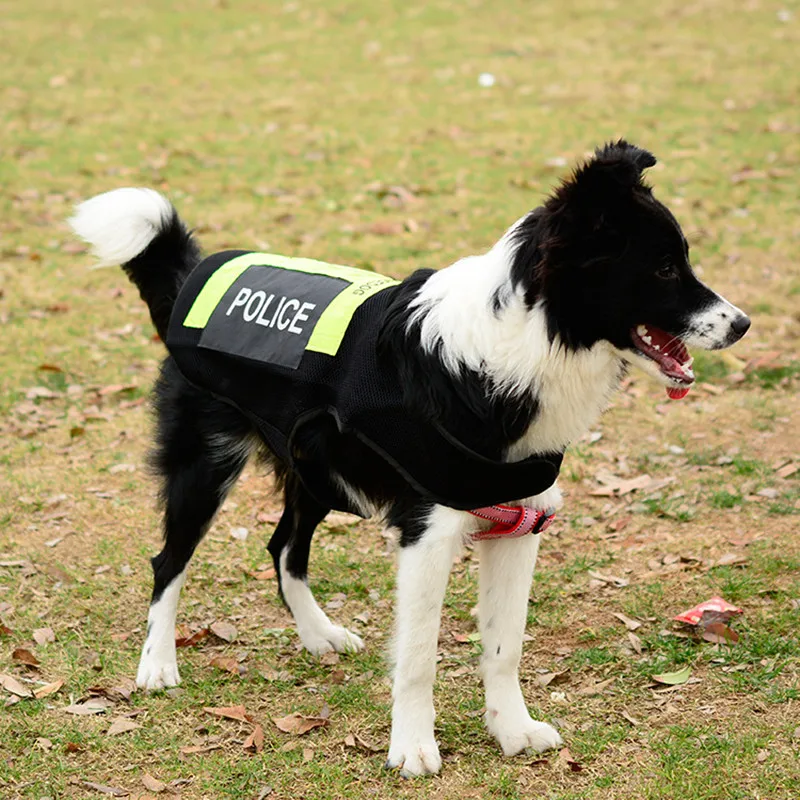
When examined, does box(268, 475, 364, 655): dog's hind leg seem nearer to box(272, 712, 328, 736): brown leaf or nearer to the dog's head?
box(272, 712, 328, 736): brown leaf

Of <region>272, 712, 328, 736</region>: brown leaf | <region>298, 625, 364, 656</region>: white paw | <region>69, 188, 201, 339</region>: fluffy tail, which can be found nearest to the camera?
<region>272, 712, 328, 736</region>: brown leaf

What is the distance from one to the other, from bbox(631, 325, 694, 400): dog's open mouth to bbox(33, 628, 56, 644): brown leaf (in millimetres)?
2738

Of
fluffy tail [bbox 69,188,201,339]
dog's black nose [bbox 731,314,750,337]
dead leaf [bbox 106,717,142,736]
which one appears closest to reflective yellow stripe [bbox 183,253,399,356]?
fluffy tail [bbox 69,188,201,339]

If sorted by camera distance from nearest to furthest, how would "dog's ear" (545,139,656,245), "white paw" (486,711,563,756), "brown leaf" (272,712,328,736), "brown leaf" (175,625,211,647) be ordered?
"dog's ear" (545,139,656,245), "white paw" (486,711,563,756), "brown leaf" (272,712,328,736), "brown leaf" (175,625,211,647)

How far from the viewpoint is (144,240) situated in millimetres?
4371

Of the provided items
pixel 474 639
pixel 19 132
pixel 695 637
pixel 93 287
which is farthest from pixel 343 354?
pixel 19 132

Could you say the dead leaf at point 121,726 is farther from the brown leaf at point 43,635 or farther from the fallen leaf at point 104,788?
the brown leaf at point 43,635

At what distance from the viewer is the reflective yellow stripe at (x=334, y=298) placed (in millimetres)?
3805

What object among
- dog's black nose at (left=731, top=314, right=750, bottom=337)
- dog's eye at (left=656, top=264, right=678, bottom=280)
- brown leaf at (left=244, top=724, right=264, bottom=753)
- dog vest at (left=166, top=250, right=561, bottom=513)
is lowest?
brown leaf at (left=244, top=724, right=264, bottom=753)

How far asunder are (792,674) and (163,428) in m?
2.51

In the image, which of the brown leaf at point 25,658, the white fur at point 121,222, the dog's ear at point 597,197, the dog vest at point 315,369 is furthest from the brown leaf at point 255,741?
the dog's ear at point 597,197

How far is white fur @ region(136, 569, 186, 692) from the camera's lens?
4297 mm

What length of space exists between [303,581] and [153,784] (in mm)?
1110

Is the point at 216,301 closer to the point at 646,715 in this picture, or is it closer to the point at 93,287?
the point at 646,715
